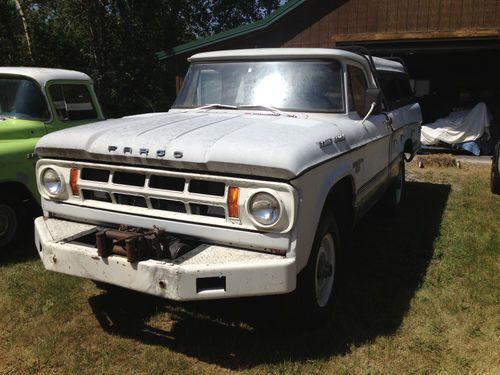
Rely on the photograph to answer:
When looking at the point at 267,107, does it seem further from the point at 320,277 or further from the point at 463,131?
the point at 463,131

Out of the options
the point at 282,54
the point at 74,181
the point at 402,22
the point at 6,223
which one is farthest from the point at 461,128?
the point at 74,181

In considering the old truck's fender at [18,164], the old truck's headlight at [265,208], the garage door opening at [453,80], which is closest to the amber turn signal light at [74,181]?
the old truck's headlight at [265,208]

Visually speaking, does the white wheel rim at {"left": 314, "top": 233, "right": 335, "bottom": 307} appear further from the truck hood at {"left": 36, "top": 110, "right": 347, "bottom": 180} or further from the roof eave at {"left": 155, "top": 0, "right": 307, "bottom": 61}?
the roof eave at {"left": 155, "top": 0, "right": 307, "bottom": 61}

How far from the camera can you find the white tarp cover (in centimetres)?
1265

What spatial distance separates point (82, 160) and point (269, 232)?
57.4 inches

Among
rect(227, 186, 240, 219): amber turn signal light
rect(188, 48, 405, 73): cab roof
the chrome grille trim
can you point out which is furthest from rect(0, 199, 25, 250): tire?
rect(227, 186, 240, 219): amber turn signal light

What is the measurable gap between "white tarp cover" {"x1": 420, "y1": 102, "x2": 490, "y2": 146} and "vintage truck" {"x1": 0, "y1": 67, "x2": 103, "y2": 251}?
942 centimetres

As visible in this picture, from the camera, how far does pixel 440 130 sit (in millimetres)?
12906

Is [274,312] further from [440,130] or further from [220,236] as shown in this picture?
[440,130]

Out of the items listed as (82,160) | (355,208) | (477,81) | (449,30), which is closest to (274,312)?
(355,208)

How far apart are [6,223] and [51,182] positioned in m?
1.86

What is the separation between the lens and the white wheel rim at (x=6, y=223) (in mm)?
5051

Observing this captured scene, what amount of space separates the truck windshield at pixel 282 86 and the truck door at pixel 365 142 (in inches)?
8.2

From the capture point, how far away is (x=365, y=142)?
168 inches
